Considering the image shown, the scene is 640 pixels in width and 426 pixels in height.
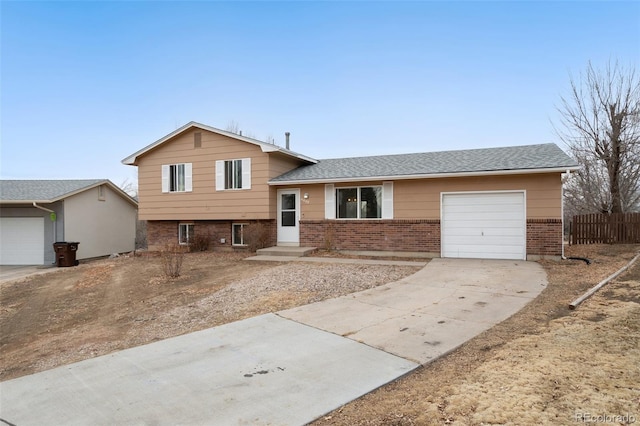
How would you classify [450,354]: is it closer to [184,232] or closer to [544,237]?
[544,237]

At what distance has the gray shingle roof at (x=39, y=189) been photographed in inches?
683

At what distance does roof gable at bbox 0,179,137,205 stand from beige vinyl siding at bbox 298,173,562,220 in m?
12.6

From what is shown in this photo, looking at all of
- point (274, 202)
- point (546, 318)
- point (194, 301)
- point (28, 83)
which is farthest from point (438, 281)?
point (28, 83)

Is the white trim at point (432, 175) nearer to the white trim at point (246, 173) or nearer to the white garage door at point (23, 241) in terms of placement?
the white trim at point (246, 173)

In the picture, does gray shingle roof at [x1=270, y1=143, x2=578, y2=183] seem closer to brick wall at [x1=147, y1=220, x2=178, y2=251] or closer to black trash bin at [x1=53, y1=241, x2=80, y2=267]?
brick wall at [x1=147, y1=220, x2=178, y2=251]

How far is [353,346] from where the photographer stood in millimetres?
4492

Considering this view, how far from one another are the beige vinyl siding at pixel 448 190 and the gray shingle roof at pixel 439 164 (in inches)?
14.5

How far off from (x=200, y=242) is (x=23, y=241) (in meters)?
9.83

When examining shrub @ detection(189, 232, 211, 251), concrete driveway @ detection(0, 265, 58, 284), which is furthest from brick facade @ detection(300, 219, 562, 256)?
concrete driveway @ detection(0, 265, 58, 284)

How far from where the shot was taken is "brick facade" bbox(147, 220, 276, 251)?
50.2 feet

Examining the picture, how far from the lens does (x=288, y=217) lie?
14906 millimetres

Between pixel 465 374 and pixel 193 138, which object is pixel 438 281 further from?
pixel 193 138

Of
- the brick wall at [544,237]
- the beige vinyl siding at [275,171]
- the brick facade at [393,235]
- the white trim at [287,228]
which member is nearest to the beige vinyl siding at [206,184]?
the beige vinyl siding at [275,171]

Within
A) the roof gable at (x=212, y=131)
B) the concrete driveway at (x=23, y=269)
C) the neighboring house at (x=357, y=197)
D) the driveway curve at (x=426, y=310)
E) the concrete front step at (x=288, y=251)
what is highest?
the roof gable at (x=212, y=131)
